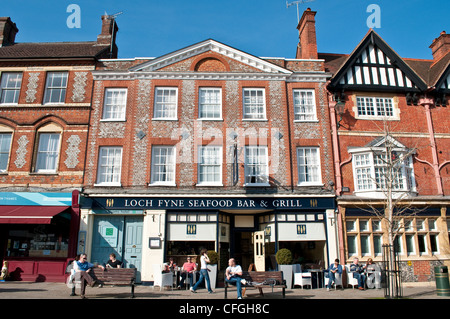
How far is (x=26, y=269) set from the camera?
52.2ft

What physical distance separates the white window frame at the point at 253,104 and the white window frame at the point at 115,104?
6.18 meters

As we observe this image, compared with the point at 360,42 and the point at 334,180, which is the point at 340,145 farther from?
the point at 360,42

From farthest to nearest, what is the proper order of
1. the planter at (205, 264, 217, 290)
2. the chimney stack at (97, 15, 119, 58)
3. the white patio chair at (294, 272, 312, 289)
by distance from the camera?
the chimney stack at (97, 15, 119, 58), the white patio chair at (294, 272, 312, 289), the planter at (205, 264, 217, 290)

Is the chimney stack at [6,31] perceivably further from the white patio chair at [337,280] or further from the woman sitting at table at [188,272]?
the white patio chair at [337,280]

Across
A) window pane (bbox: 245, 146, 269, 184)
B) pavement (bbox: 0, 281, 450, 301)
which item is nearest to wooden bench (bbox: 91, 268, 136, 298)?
pavement (bbox: 0, 281, 450, 301)

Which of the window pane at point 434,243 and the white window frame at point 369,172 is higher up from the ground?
the white window frame at point 369,172

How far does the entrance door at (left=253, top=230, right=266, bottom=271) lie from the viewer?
16.7 meters

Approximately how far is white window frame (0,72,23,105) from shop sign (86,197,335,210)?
22.7ft

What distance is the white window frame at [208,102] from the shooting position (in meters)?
17.9

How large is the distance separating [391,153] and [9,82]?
19.8m

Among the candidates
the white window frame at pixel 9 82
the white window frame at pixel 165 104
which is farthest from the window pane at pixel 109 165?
the white window frame at pixel 9 82

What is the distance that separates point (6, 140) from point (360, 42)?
746 inches

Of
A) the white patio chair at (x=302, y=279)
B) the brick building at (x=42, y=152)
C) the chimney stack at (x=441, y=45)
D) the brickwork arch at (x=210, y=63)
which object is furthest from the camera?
the chimney stack at (x=441, y=45)

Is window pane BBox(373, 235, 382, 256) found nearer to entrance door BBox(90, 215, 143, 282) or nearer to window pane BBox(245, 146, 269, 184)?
window pane BBox(245, 146, 269, 184)
